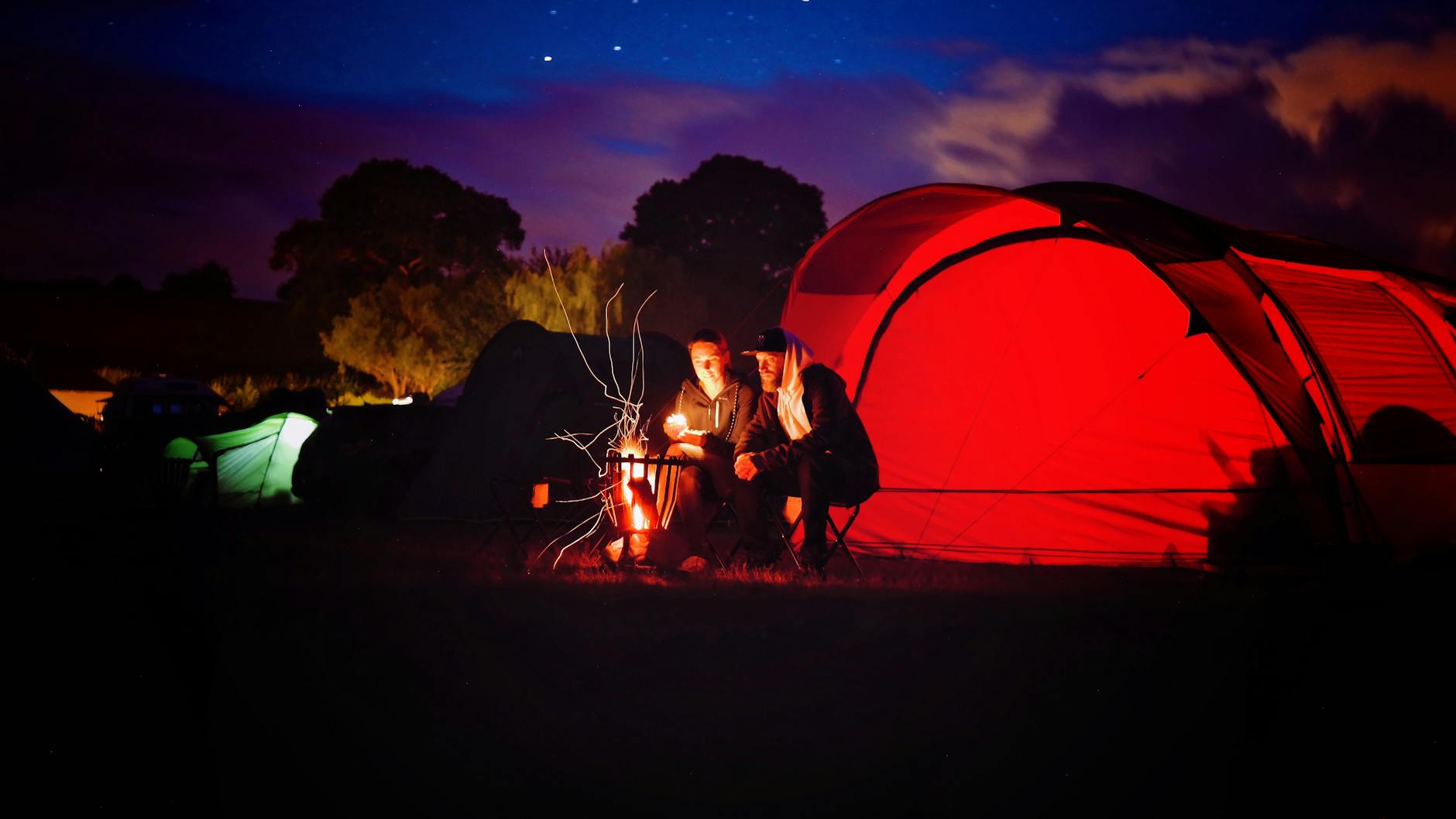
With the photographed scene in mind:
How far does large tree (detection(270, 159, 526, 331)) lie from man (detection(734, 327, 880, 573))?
1480 inches

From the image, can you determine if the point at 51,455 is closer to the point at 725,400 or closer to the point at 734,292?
the point at 725,400

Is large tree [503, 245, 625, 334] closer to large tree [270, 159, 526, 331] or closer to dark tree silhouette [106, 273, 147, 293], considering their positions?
large tree [270, 159, 526, 331]

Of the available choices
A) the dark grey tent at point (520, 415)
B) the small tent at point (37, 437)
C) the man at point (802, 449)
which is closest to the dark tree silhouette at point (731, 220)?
the small tent at point (37, 437)

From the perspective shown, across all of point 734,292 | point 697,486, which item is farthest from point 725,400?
point 734,292

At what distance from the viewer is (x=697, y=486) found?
274 inches

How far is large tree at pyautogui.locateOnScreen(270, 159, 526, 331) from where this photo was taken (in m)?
43.6

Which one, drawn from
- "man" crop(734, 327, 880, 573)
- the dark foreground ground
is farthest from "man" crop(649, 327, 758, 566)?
the dark foreground ground

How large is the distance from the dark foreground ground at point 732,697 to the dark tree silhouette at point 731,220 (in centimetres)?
3702

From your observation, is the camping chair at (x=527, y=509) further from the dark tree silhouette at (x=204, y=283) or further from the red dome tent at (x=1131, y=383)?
the dark tree silhouette at (x=204, y=283)

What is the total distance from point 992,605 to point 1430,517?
10.7 feet

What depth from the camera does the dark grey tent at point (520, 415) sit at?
31.2 ft

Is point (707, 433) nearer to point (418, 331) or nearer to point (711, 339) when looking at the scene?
point (711, 339)

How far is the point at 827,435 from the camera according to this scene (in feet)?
22.3

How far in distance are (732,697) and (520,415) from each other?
613 cm
